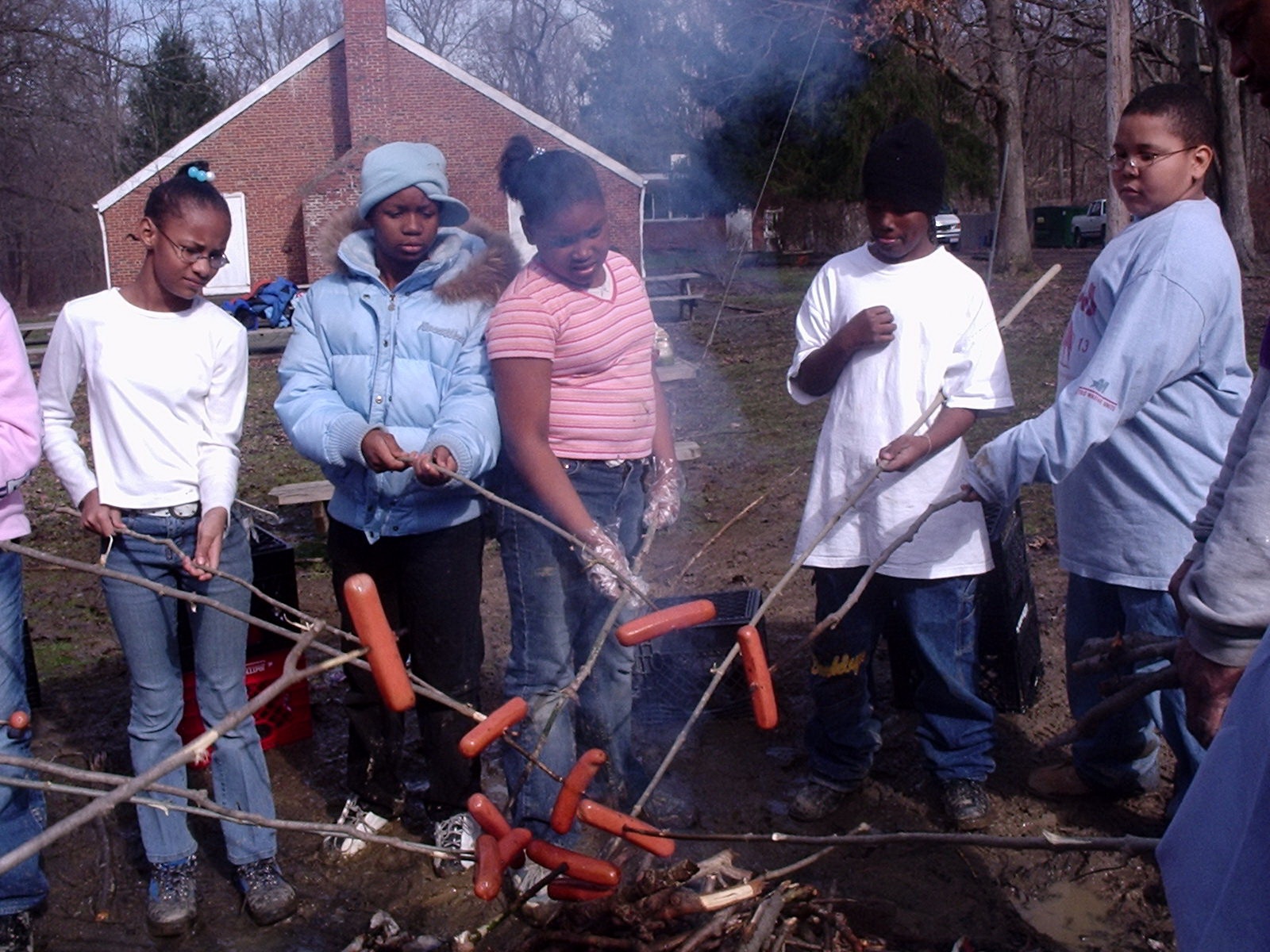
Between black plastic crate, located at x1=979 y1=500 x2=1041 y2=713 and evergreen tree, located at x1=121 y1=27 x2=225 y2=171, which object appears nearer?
black plastic crate, located at x1=979 y1=500 x2=1041 y2=713

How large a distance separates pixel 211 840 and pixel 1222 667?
123 inches

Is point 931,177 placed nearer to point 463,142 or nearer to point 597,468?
point 597,468

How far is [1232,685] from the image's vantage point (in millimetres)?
1871

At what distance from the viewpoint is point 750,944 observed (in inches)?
94.6

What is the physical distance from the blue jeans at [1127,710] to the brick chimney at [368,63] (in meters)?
23.1

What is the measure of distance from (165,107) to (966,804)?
1354 inches

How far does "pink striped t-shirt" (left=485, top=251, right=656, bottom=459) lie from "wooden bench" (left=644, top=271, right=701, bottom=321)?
1471 centimetres

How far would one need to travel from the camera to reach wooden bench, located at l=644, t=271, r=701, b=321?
18539mm

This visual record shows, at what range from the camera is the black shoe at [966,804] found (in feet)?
11.7

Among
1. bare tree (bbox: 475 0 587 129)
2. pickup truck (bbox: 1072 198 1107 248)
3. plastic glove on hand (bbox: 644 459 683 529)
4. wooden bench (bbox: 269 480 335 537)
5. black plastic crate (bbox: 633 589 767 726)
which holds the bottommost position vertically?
black plastic crate (bbox: 633 589 767 726)

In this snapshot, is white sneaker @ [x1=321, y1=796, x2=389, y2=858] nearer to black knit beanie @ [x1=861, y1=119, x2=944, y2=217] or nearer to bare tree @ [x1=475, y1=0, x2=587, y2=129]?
black knit beanie @ [x1=861, y1=119, x2=944, y2=217]

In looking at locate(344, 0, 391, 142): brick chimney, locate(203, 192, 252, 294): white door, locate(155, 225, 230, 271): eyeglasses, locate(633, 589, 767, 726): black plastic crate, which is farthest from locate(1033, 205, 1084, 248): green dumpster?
locate(155, 225, 230, 271): eyeglasses

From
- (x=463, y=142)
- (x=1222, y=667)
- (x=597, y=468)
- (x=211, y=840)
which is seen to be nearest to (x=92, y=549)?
(x=211, y=840)

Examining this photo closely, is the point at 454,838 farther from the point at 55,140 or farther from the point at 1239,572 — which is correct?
the point at 55,140
